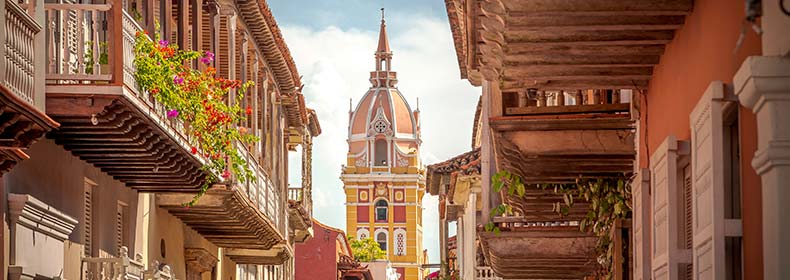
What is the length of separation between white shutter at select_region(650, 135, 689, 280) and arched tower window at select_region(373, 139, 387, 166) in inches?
5246

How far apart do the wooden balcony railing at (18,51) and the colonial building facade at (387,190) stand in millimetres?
122362

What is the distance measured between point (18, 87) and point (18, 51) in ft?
0.86

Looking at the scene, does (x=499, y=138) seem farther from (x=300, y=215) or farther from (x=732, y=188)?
(x=300, y=215)

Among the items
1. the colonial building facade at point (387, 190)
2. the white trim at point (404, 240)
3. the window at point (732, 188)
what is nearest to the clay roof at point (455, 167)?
the window at point (732, 188)

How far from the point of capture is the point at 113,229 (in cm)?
1909

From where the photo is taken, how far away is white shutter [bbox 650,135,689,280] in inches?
379

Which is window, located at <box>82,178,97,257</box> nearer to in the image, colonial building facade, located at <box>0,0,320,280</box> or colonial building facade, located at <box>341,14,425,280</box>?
colonial building facade, located at <box>0,0,320,280</box>

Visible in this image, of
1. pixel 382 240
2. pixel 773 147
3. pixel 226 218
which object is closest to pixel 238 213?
pixel 226 218

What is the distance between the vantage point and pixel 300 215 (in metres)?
35.4

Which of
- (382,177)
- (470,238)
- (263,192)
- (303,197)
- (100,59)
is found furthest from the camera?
(382,177)

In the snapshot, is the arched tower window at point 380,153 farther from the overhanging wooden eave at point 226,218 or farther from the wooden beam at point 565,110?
the wooden beam at point 565,110

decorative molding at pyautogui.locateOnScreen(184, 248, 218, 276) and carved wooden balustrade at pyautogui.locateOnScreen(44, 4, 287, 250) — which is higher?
carved wooden balustrade at pyautogui.locateOnScreen(44, 4, 287, 250)

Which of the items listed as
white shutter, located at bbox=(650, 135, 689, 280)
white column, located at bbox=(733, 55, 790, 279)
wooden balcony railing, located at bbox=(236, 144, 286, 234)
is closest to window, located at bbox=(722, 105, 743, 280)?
white column, located at bbox=(733, 55, 790, 279)

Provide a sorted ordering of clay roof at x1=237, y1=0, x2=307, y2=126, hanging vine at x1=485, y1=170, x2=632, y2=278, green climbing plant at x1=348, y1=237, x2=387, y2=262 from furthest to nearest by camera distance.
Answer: green climbing plant at x1=348, y1=237, x2=387, y2=262, clay roof at x1=237, y1=0, x2=307, y2=126, hanging vine at x1=485, y1=170, x2=632, y2=278
